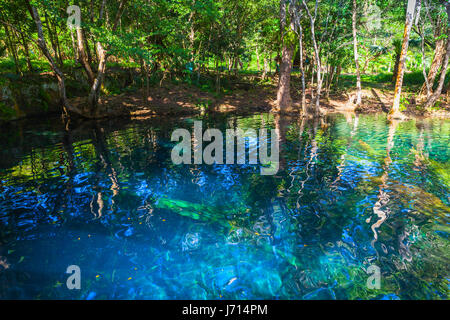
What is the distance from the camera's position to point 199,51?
26.8m

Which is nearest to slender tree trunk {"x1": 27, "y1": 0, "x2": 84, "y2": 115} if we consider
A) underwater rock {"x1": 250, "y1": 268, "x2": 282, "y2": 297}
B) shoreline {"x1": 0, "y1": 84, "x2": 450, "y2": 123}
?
shoreline {"x1": 0, "y1": 84, "x2": 450, "y2": 123}

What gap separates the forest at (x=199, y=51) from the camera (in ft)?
57.1

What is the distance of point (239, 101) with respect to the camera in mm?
27719

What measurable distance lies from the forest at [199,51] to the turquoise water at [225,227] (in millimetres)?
10567

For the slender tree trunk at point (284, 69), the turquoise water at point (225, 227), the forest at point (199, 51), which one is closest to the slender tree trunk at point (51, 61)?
the forest at point (199, 51)

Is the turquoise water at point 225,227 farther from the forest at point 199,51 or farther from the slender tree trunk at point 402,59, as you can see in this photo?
the slender tree trunk at point 402,59

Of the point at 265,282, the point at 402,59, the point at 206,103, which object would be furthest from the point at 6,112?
the point at 402,59

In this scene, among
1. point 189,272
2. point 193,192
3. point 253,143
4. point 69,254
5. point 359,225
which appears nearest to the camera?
point 189,272

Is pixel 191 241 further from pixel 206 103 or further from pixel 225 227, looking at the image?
pixel 206 103

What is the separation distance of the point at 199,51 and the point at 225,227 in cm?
2568

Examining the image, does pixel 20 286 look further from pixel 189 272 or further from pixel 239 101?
pixel 239 101
